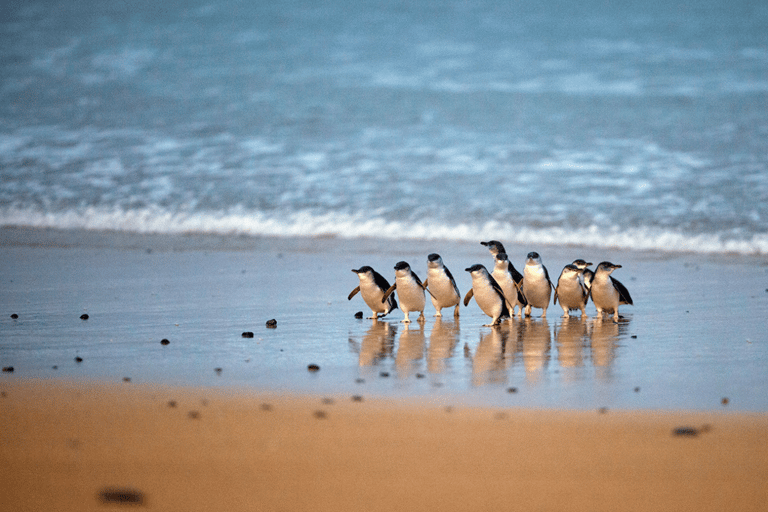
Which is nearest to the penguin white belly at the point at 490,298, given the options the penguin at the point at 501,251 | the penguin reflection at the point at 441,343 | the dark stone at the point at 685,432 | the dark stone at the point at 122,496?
the penguin reflection at the point at 441,343

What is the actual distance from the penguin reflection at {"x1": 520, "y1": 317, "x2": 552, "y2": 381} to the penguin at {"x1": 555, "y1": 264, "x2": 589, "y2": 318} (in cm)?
25

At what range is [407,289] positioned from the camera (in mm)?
6895

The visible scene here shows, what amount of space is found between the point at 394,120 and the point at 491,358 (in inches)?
475

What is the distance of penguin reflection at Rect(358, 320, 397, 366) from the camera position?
5438mm

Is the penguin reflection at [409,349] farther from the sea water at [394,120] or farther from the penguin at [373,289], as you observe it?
the sea water at [394,120]

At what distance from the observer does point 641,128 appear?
1562cm

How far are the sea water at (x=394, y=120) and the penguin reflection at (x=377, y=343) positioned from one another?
464cm

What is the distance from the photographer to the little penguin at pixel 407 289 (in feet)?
22.7

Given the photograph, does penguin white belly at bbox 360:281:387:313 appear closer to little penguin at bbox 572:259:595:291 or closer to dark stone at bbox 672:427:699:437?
little penguin at bbox 572:259:595:291

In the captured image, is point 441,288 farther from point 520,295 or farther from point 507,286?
point 520,295

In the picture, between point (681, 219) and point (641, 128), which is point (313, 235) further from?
point (641, 128)

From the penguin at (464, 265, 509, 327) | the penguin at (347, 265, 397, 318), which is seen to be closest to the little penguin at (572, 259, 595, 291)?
the penguin at (464, 265, 509, 327)

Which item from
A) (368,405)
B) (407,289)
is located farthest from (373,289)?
(368,405)

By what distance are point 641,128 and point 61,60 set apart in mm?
13584
